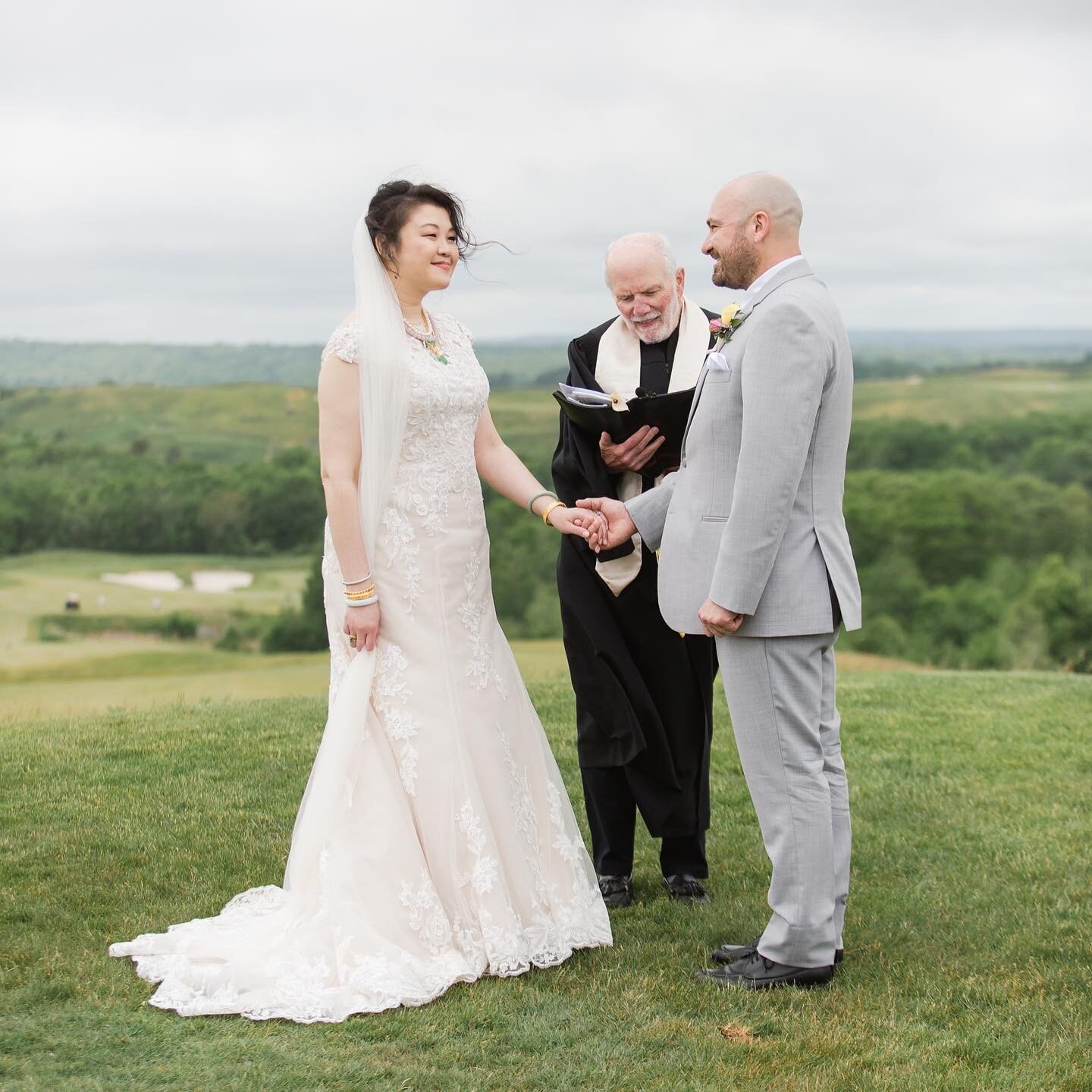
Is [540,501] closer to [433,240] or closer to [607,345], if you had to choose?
[607,345]

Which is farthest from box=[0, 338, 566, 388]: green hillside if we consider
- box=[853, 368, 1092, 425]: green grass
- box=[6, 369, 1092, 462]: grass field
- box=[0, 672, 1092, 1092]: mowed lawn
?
box=[0, 672, 1092, 1092]: mowed lawn

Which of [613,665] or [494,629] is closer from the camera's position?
[494,629]

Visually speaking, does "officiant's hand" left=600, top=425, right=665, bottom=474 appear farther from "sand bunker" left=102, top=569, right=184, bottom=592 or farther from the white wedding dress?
"sand bunker" left=102, top=569, right=184, bottom=592

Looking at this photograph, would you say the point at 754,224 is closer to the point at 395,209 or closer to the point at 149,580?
the point at 395,209

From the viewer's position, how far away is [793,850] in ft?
13.2

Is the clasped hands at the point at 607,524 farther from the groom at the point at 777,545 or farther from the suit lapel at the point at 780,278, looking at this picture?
the suit lapel at the point at 780,278

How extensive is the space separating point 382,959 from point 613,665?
4.71ft

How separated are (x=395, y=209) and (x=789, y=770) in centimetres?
216

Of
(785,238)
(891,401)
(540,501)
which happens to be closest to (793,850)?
(540,501)

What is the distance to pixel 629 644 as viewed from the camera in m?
5.00

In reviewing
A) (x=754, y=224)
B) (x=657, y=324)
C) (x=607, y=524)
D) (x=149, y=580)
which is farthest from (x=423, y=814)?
(x=149, y=580)

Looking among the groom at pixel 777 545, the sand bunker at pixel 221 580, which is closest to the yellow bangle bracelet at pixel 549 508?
the groom at pixel 777 545

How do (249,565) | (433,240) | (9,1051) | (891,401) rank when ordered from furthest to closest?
(891,401)
(249,565)
(433,240)
(9,1051)

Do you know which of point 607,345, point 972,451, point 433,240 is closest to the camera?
point 433,240
